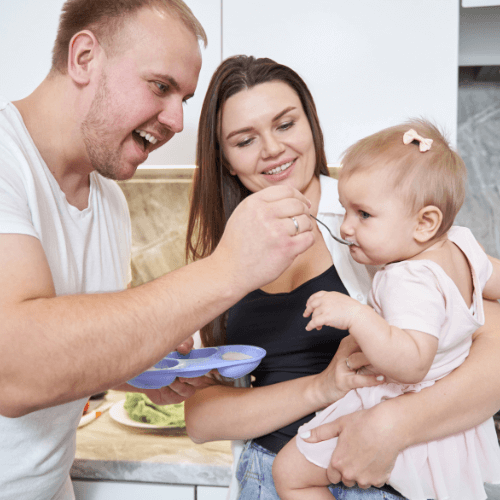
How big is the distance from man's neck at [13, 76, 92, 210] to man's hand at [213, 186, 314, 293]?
465 millimetres

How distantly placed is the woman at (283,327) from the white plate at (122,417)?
55 cm

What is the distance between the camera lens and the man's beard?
39.1 inches

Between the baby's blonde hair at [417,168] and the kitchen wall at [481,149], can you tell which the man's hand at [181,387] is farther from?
the kitchen wall at [481,149]

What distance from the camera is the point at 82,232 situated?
3.63 feet

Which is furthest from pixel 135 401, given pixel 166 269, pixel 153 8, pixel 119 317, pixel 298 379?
pixel 153 8

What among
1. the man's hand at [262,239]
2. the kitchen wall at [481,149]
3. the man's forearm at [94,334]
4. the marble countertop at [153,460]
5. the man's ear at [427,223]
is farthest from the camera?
the kitchen wall at [481,149]

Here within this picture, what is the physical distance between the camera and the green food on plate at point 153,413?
1606 mm

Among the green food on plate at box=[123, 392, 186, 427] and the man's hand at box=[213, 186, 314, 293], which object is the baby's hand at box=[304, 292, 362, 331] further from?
the green food on plate at box=[123, 392, 186, 427]

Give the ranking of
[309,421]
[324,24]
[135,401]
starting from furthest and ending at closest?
[135,401] < [324,24] < [309,421]

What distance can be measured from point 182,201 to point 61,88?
3.72 feet

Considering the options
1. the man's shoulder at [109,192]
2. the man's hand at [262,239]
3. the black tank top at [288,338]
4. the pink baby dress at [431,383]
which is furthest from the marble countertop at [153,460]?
the man's hand at [262,239]

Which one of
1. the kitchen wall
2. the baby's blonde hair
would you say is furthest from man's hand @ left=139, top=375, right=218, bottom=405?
the kitchen wall

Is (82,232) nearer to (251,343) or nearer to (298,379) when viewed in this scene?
(251,343)

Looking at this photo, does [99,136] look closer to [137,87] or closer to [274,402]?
[137,87]
